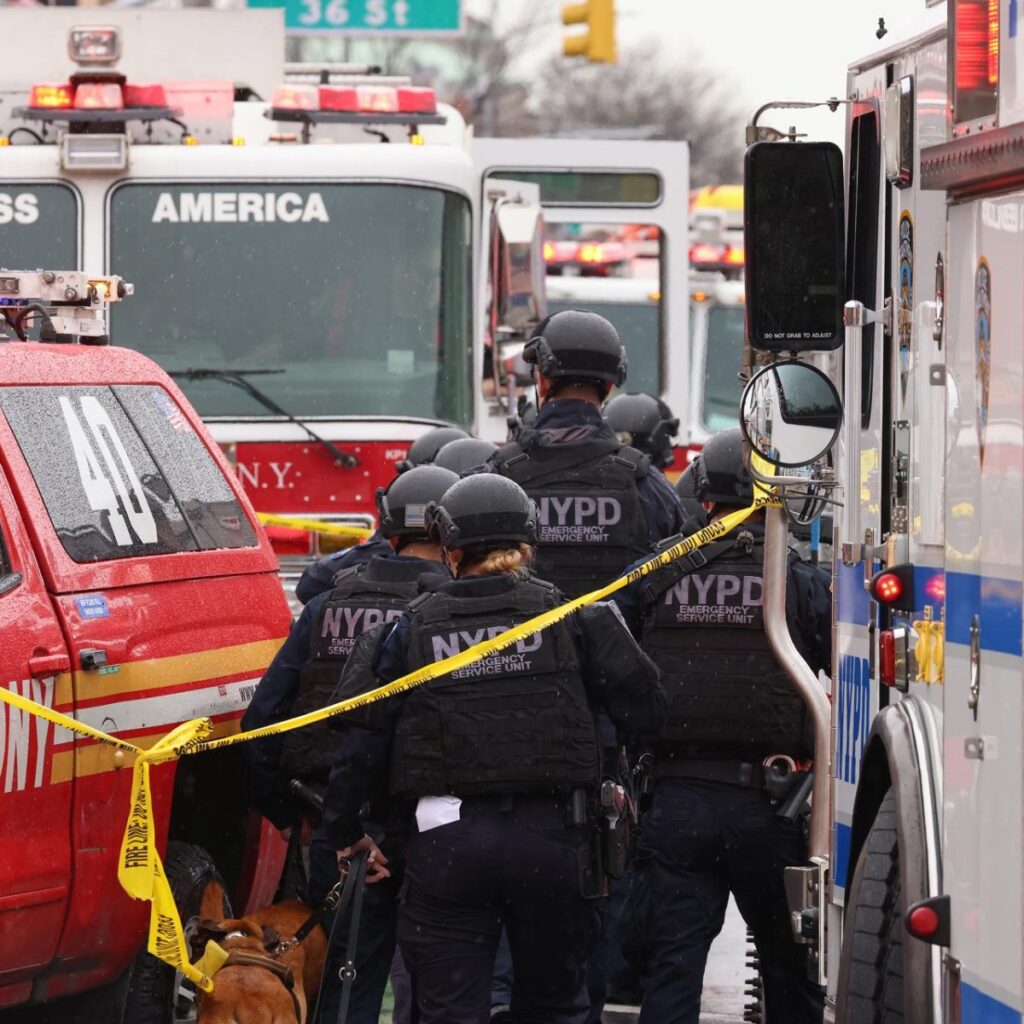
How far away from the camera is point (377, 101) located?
10.8 meters

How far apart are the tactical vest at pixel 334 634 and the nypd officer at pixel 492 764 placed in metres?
0.67

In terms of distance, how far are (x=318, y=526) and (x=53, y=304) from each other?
11.3 ft

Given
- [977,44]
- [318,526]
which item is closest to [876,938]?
[977,44]

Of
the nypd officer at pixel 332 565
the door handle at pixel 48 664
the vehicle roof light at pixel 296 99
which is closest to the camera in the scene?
the door handle at pixel 48 664

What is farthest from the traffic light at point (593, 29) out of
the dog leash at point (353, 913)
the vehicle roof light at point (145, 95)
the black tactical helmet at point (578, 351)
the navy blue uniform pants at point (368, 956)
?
the dog leash at point (353, 913)

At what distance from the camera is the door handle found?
5.47m

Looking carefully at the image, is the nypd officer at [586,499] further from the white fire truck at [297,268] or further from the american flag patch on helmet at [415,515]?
the white fire truck at [297,268]

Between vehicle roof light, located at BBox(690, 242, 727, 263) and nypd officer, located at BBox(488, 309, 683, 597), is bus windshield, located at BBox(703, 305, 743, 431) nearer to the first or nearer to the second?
vehicle roof light, located at BBox(690, 242, 727, 263)

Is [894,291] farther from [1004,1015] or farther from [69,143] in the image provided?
[69,143]

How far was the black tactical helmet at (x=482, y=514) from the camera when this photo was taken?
556 cm

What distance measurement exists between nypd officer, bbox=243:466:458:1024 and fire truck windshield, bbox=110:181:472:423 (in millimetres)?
3865

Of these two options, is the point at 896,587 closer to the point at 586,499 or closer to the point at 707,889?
the point at 707,889

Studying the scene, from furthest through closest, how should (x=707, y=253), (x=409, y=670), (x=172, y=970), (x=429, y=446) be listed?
1. (x=707, y=253)
2. (x=429, y=446)
3. (x=172, y=970)
4. (x=409, y=670)

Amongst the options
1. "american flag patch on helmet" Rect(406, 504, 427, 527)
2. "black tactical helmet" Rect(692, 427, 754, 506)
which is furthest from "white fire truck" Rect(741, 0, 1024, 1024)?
"american flag patch on helmet" Rect(406, 504, 427, 527)
